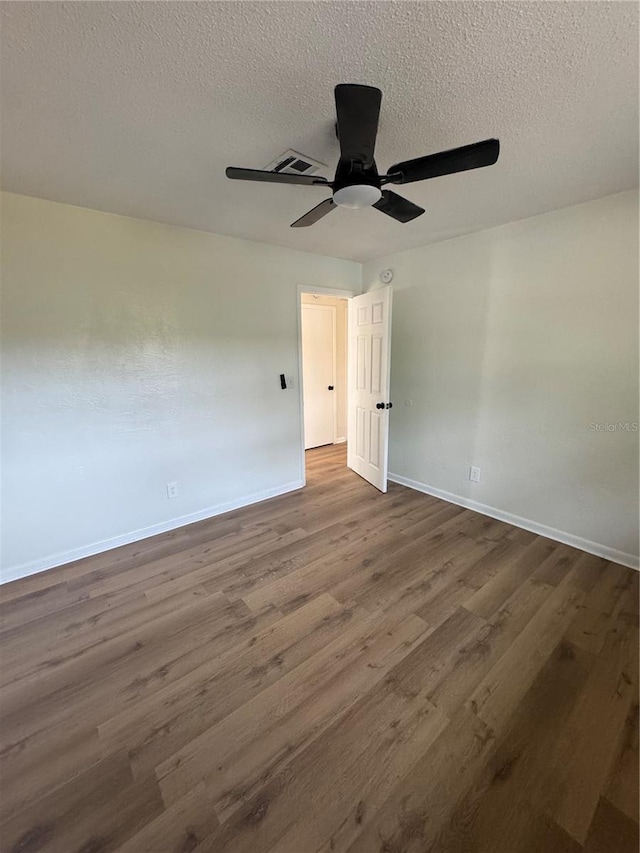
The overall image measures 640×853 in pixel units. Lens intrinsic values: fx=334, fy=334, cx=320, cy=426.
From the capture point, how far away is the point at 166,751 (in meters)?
1.29

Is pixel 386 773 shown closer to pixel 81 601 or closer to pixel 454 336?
pixel 81 601

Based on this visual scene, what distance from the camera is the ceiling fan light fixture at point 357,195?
1391 mm

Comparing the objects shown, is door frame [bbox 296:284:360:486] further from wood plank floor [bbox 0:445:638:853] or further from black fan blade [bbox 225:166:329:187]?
black fan blade [bbox 225:166:329:187]

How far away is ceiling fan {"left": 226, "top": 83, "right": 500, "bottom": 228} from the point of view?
1.11 m

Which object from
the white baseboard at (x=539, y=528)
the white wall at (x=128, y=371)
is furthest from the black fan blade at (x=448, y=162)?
the white baseboard at (x=539, y=528)

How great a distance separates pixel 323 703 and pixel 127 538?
79.8 inches

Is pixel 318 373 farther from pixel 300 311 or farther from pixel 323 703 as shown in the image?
pixel 323 703

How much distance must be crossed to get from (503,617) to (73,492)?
2.96 m

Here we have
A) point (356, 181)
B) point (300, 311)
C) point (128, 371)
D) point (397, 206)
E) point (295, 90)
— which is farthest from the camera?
point (300, 311)

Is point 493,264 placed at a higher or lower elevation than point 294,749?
higher

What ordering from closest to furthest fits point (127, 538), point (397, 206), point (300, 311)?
point (397, 206), point (127, 538), point (300, 311)

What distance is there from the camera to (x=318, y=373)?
5.16 metres

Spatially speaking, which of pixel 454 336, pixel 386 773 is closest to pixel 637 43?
pixel 454 336

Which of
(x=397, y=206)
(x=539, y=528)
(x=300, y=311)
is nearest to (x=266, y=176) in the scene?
(x=397, y=206)
